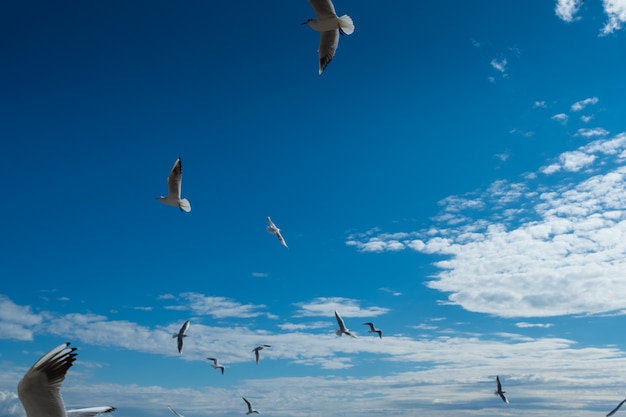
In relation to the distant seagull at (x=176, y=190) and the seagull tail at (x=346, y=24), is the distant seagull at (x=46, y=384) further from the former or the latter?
the distant seagull at (x=176, y=190)

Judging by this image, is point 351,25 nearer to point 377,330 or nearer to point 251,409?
point 377,330

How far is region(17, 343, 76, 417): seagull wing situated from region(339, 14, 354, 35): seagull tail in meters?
17.7

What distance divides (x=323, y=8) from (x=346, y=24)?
1282mm

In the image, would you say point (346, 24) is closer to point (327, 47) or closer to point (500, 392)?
point (327, 47)

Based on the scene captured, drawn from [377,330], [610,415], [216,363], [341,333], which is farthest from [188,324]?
[610,415]

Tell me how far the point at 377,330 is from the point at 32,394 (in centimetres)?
3449

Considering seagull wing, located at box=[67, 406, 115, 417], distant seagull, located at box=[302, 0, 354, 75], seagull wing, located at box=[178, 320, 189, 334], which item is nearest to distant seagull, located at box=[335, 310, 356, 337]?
seagull wing, located at box=[178, 320, 189, 334]

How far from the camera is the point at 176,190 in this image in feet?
106

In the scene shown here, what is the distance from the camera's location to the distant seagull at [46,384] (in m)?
11.0

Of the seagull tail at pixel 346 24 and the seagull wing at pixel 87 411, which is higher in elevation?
the seagull tail at pixel 346 24

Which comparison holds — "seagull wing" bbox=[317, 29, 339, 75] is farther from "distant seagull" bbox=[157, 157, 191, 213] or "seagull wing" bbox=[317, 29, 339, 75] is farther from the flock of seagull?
"distant seagull" bbox=[157, 157, 191, 213]

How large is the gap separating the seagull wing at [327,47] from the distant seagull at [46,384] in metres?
18.5

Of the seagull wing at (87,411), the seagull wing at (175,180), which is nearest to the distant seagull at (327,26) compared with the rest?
the seagull wing at (175,180)

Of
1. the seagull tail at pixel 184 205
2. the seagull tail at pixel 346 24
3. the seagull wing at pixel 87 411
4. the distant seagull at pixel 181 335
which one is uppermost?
the seagull tail at pixel 346 24
